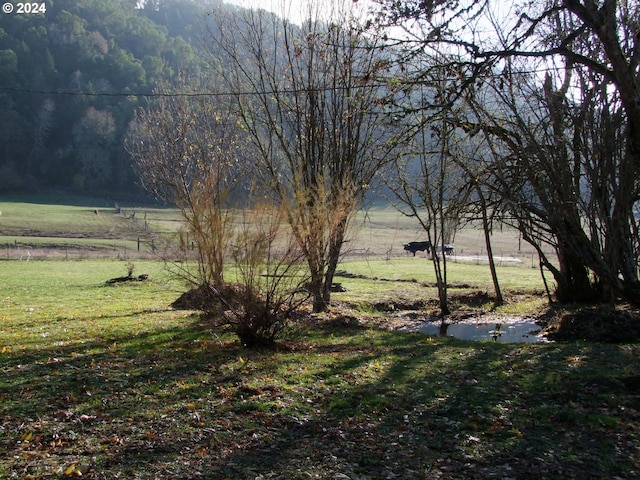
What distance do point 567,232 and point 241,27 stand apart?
10612mm

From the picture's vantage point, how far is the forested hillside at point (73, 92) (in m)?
100

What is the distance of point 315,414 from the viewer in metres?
5.91

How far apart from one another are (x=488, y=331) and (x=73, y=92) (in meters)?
106

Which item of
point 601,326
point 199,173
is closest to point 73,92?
point 199,173

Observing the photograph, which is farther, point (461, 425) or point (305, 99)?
point (305, 99)

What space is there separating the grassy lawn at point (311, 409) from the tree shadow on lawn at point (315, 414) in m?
0.02

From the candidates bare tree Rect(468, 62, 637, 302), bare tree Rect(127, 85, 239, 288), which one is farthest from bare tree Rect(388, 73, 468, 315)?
bare tree Rect(127, 85, 239, 288)

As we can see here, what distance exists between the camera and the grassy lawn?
178 inches

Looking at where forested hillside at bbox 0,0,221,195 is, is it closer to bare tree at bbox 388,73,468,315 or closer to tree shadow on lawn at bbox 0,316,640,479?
bare tree at bbox 388,73,468,315

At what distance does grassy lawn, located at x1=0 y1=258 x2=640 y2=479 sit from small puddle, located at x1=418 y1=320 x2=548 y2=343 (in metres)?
2.62

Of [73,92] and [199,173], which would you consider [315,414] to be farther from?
[73,92]

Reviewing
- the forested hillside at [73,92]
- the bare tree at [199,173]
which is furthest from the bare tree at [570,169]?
the forested hillside at [73,92]

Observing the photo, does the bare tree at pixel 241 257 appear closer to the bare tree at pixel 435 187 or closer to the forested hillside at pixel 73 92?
the bare tree at pixel 435 187

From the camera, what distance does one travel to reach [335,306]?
1616cm
